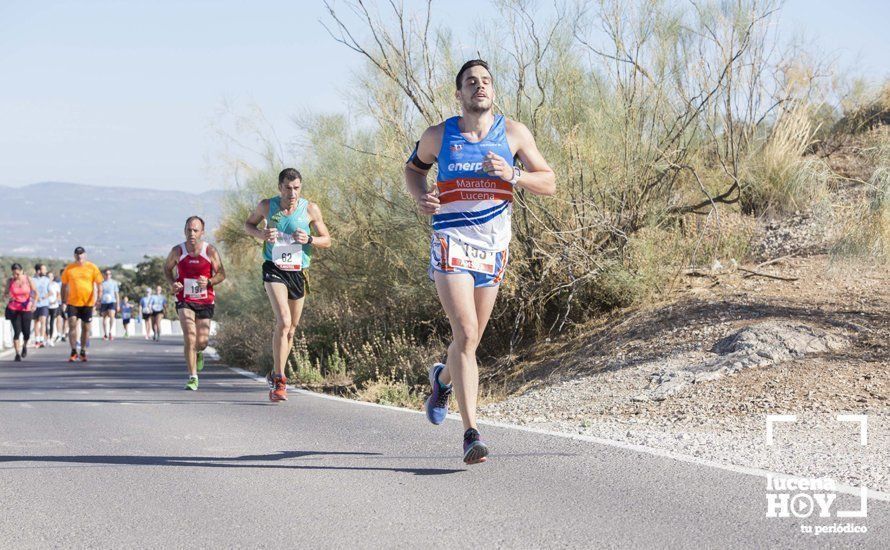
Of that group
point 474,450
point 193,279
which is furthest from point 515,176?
point 193,279

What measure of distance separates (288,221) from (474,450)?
5163 millimetres

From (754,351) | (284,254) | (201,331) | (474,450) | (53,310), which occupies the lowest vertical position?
(474,450)

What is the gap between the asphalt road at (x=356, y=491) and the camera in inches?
201

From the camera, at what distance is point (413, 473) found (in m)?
6.67

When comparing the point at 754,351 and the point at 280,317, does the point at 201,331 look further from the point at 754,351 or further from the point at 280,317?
the point at 754,351

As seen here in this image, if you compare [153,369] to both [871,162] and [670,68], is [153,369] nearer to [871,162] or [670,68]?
[670,68]

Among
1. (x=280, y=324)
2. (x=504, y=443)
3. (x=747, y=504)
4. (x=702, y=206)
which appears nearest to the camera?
(x=747, y=504)

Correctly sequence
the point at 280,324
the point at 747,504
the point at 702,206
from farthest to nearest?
the point at 702,206 → the point at 280,324 → the point at 747,504

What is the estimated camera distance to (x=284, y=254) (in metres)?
10.9

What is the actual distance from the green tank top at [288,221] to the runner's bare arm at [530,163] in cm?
445

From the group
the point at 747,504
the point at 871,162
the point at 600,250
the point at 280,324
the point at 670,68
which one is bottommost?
the point at 747,504

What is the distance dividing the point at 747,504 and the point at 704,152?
1046 centimetres

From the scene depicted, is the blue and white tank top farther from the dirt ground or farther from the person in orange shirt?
the person in orange shirt

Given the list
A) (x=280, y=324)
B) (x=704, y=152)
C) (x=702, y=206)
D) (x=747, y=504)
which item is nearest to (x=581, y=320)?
(x=702, y=206)
